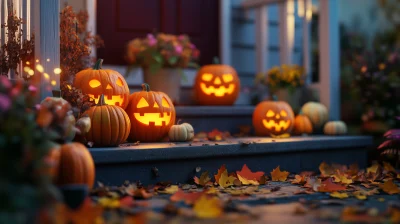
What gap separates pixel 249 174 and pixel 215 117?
3.98 feet

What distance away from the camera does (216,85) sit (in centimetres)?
451

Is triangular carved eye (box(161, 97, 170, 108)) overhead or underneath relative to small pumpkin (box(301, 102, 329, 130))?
overhead

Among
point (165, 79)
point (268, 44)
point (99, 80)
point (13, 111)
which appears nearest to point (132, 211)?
point (13, 111)

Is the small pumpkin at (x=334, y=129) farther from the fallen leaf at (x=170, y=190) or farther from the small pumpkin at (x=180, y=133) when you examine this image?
the fallen leaf at (x=170, y=190)

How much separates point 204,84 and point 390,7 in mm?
4911

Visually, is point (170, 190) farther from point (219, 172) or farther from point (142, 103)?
point (142, 103)

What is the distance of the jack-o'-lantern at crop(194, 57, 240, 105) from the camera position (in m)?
4.51

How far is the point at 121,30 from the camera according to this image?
5.02m

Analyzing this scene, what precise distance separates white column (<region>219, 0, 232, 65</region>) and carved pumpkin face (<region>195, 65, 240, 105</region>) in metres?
0.87

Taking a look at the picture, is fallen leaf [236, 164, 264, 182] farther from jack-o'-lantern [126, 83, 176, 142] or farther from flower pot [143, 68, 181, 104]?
flower pot [143, 68, 181, 104]

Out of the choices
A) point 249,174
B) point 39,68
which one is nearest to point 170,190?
point 249,174

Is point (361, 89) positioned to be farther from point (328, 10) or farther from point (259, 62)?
point (259, 62)

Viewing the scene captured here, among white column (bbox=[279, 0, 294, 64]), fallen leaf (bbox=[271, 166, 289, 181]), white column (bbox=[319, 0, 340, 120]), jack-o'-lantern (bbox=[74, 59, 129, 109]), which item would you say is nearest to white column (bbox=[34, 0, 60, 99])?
jack-o'-lantern (bbox=[74, 59, 129, 109])

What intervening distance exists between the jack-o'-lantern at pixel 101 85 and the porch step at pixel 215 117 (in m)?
0.80
